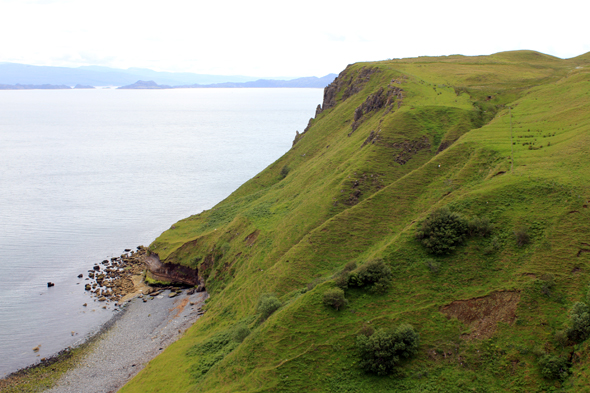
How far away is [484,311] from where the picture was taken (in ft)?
107

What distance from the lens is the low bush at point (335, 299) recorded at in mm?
35809

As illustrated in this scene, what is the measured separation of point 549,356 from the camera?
2769 cm

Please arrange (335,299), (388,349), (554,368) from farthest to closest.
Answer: (335,299) → (388,349) → (554,368)

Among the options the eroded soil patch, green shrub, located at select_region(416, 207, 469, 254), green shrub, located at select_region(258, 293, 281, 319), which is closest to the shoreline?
green shrub, located at select_region(258, 293, 281, 319)

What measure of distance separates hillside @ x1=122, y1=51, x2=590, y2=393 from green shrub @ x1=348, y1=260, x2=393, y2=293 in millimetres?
590

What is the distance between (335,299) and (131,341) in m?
36.5

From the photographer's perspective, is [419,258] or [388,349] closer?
[388,349]

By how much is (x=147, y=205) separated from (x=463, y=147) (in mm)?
94522

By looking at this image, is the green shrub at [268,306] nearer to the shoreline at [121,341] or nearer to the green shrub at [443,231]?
the green shrub at [443,231]

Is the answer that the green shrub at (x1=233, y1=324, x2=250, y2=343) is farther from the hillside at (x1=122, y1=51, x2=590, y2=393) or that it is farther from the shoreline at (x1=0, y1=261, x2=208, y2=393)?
the shoreline at (x1=0, y1=261, x2=208, y2=393)

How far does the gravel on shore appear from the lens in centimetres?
4919

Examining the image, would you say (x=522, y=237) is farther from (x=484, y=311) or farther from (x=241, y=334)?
(x=241, y=334)

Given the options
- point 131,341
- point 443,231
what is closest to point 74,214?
point 131,341

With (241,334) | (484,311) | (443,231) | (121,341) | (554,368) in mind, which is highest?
(443,231)
